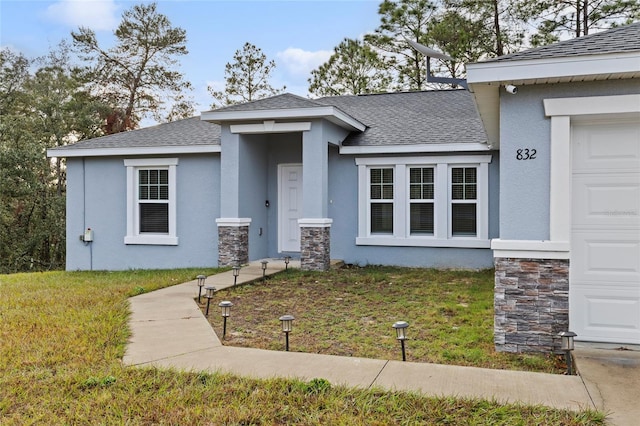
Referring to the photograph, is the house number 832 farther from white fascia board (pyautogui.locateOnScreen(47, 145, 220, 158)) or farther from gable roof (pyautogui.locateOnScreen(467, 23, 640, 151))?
white fascia board (pyautogui.locateOnScreen(47, 145, 220, 158))

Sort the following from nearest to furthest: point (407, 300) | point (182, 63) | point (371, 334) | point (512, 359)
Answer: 1. point (512, 359)
2. point (371, 334)
3. point (407, 300)
4. point (182, 63)

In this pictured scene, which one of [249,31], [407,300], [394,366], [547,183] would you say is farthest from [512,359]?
[249,31]

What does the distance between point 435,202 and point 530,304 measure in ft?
21.2

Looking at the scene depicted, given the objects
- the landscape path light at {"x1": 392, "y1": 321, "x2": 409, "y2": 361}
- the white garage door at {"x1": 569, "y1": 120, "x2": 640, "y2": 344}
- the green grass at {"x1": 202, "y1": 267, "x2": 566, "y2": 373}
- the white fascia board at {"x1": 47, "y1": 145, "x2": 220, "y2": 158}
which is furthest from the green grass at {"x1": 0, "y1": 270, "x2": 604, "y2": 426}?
the white fascia board at {"x1": 47, "y1": 145, "x2": 220, "y2": 158}

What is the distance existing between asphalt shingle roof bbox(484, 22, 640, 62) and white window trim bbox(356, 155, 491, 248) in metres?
5.70

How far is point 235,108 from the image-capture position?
425 inches

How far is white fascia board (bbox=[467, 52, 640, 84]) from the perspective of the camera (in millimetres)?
4555

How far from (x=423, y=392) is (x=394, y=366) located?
607 millimetres

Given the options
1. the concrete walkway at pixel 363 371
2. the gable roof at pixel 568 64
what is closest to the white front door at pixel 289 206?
the concrete walkway at pixel 363 371

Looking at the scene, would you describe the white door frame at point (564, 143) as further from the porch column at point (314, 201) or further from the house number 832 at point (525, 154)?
the porch column at point (314, 201)

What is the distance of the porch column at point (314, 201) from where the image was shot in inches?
417

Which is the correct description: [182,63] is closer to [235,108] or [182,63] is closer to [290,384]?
[235,108]

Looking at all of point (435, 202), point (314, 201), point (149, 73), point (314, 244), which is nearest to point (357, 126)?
point (314, 201)

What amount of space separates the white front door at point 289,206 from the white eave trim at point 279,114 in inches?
81.8
